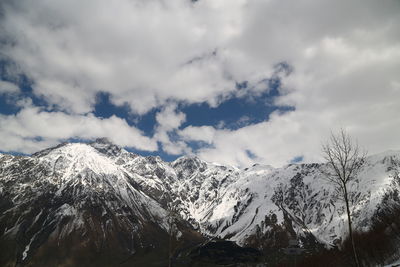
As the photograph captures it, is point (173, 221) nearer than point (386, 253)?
Yes

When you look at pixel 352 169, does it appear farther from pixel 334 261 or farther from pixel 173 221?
pixel 334 261

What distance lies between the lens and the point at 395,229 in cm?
10619

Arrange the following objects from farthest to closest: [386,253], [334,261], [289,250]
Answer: [334,261] → [386,253] → [289,250]

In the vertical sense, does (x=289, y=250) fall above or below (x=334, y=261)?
above

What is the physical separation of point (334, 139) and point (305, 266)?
348 feet

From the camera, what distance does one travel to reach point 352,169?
38.4 meters

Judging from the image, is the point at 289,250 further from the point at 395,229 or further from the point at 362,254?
the point at 395,229

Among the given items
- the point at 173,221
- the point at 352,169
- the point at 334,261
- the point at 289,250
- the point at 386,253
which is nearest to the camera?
the point at 352,169

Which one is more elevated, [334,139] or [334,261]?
[334,139]

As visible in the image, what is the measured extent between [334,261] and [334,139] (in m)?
101

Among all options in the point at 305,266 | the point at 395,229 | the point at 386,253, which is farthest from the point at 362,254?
the point at 305,266

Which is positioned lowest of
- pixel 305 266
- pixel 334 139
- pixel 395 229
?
pixel 305 266

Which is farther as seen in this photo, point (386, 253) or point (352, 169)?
point (386, 253)

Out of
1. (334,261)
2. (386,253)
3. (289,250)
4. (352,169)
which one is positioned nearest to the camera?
(352,169)
